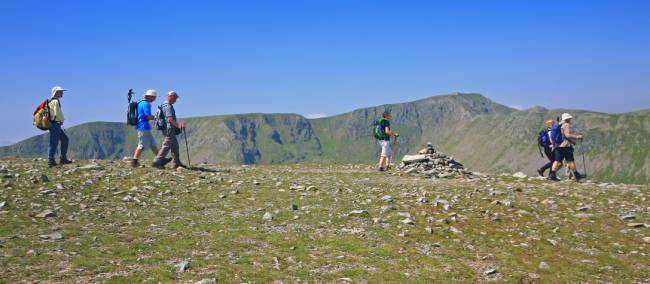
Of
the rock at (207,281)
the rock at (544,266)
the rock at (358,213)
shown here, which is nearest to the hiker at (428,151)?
the rock at (358,213)

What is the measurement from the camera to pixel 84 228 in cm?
1293

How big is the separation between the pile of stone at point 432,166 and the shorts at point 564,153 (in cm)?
468

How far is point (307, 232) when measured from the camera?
13.2m

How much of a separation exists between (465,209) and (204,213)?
851 centimetres

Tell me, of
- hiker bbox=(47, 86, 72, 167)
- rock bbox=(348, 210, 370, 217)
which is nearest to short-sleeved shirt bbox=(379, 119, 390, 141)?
rock bbox=(348, 210, 370, 217)

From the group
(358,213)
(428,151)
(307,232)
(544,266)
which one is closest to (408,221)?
(358,213)

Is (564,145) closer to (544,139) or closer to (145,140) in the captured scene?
(544,139)

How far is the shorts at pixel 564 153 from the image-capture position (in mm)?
25453

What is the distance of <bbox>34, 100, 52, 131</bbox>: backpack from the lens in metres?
21.7

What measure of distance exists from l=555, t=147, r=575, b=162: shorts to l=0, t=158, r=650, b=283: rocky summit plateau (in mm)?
4866

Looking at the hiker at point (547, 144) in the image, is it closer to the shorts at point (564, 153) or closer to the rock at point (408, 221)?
the shorts at point (564, 153)

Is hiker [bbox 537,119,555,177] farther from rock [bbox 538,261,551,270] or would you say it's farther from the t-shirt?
the t-shirt

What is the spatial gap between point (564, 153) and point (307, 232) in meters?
18.1

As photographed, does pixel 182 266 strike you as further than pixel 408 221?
No
